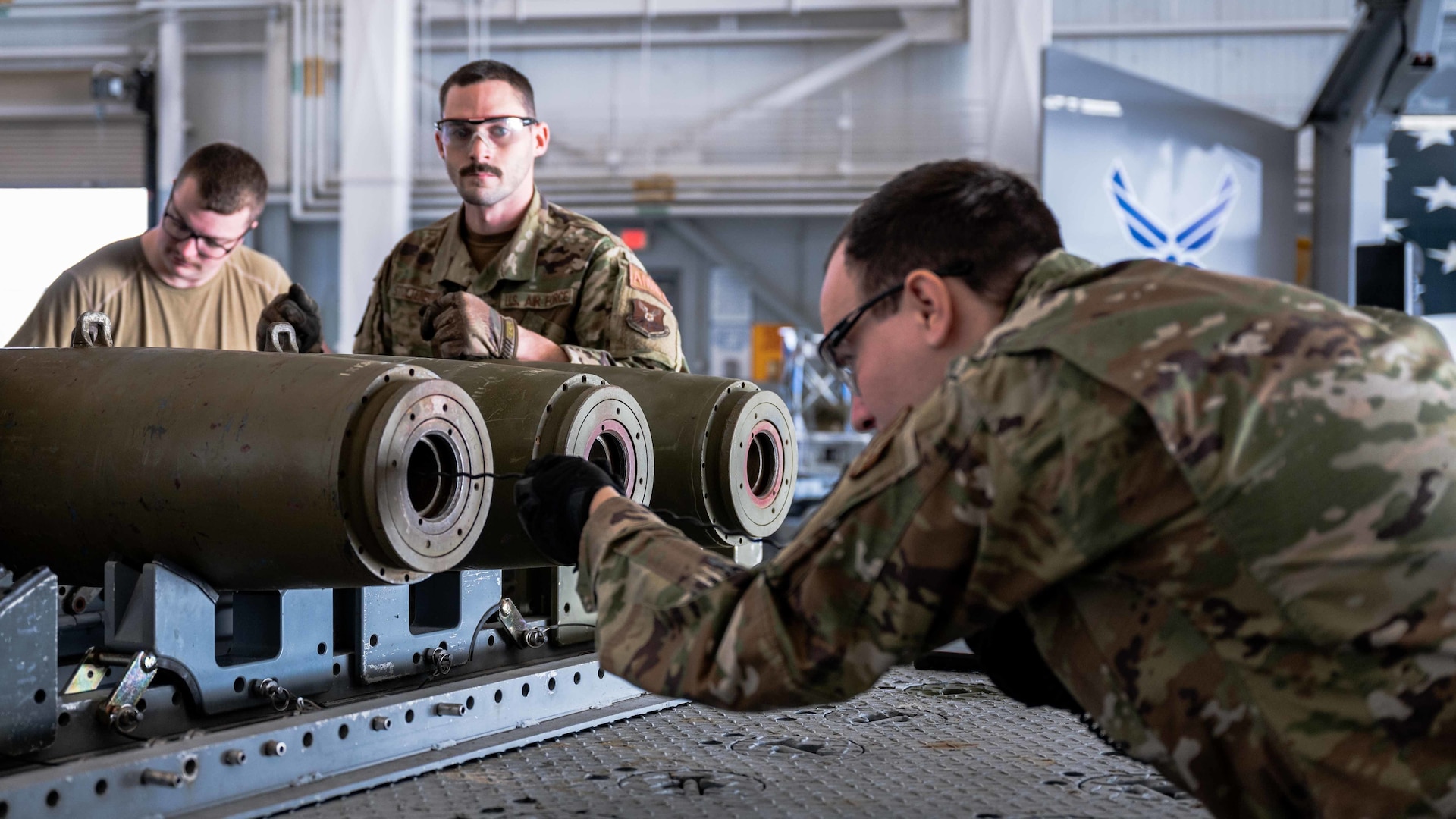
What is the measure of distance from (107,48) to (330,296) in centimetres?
274

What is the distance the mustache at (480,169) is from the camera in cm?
250

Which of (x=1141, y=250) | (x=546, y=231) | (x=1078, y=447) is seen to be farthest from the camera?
(x=1141, y=250)

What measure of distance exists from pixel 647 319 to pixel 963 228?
129 centimetres

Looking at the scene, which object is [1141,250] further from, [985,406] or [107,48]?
[107,48]

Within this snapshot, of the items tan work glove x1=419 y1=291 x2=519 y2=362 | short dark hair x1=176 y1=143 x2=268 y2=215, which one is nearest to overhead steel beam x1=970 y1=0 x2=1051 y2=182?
short dark hair x1=176 y1=143 x2=268 y2=215

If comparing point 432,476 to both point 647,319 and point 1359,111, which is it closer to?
point 647,319

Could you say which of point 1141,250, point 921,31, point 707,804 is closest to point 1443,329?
point 1141,250

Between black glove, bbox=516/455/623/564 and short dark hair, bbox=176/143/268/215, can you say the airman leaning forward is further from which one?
short dark hair, bbox=176/143/268/215

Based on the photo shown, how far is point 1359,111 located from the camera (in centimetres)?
562

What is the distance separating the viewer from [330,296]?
1068 cm

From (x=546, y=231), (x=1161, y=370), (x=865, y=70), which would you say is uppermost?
(x=865, y=70)

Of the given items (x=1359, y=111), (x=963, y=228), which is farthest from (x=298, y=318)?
(x=1359, y=111)

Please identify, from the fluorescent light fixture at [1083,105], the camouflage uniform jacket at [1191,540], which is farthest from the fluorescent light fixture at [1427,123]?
the camouflage uniform jacket at [1191,540]

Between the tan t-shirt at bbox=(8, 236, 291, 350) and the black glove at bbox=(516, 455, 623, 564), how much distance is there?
1950 millimetres
